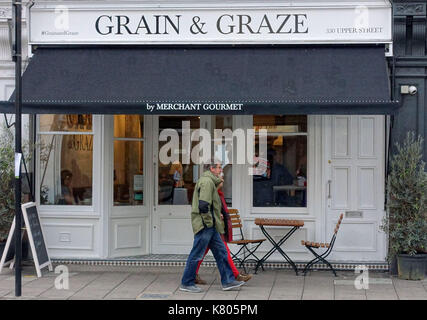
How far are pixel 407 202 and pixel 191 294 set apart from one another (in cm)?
339

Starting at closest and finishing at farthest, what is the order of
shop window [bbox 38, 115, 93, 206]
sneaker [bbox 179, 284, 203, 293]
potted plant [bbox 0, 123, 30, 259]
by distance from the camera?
1. sneaker [bbox 179, 284, 203, 293]
2. potted plant [bbox 0, 123, 30, 259]
3. shop window [bbox 38, 115, 93, 206]

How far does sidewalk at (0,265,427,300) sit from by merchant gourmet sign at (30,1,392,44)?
3.51 metres

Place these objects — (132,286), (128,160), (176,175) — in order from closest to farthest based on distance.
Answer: (132,286) < (128,160) < (176,175)

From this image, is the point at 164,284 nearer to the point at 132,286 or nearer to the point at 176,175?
the point at 132,286

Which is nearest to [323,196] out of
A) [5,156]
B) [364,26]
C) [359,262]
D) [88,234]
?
[359,262]

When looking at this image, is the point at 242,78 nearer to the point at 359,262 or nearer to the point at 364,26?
the point at 364,26

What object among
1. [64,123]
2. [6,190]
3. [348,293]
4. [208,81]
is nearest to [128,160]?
[64,123]

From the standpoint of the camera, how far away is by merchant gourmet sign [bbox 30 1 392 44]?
10242mm

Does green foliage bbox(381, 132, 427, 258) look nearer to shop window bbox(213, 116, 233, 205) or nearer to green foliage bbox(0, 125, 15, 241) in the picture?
shop window bbox(213, 116, 233, 205)

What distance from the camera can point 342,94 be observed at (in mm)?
9516

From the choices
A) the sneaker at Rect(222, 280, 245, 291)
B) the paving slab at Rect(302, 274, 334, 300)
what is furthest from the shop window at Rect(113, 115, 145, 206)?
the paving slab at Rect(302, 274, 334, 300)

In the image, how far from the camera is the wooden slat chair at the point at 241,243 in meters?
10.3

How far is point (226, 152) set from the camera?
11281 mm

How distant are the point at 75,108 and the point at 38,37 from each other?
6.03 ft
